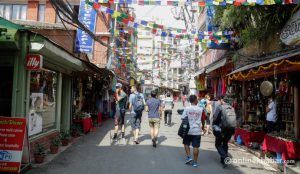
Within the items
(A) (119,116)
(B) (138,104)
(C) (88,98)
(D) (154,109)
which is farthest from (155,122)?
(C) (88,98)

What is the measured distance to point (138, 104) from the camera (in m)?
11.2

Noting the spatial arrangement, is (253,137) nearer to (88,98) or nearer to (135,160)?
(135,160)

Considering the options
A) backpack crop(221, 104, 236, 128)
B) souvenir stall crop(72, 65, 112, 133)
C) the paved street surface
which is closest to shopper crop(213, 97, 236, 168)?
backpack crop(221, 104, 236, 128)

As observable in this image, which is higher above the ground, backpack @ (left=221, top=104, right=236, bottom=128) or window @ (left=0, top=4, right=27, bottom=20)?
window @ (left=0, top=4, right=27, bottom=20)

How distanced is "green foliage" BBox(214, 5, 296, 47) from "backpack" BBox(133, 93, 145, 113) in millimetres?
4706

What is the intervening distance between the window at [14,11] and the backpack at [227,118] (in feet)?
72.7

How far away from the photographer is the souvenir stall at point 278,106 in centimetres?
805

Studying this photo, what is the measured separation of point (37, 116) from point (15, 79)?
1950 mm

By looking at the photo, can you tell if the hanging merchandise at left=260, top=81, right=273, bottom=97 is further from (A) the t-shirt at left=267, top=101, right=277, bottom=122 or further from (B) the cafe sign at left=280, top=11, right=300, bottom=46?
(B) the cafe sign at left=280, top=11, right=300, bottom=46

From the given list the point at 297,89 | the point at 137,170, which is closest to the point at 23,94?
the point at 137,170

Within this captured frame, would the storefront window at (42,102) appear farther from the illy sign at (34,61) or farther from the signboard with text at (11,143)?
the signboard with text at (11,143)

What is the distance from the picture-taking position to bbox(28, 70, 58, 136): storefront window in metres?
8.51

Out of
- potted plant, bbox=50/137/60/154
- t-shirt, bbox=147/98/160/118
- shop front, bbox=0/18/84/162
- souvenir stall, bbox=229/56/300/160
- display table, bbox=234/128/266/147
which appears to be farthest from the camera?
t-shirt, bbox=147/98/160/118

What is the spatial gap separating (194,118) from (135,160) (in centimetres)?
206
